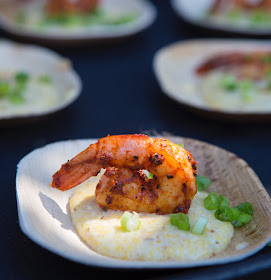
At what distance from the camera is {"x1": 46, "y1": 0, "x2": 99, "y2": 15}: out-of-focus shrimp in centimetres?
525

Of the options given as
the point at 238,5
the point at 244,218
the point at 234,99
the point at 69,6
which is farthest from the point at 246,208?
the point at 238,5

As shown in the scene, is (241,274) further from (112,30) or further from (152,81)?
(112,30)

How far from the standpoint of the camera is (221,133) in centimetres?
359

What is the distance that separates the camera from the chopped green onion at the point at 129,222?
2.14 metres

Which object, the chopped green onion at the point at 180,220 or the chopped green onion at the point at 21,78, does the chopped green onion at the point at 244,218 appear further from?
the chopped green onion at the point at 21,78

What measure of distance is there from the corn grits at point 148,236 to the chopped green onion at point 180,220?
0.8 inches

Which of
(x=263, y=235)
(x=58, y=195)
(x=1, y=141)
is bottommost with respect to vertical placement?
(x=1, y=141)

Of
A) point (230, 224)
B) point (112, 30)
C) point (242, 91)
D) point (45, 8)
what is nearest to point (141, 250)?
point (230, 224)

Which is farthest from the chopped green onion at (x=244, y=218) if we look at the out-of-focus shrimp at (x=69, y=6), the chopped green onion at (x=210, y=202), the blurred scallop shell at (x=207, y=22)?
the out-of-focus shrimp at (x=69, y=6)

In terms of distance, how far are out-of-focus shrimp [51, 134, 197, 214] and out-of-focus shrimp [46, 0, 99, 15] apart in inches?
132

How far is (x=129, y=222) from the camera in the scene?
214 centimetres

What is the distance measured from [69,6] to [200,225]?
3.80 meters

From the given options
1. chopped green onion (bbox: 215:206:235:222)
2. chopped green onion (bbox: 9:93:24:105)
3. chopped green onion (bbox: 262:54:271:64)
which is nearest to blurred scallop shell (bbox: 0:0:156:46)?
chopped green onion (bbox: 9:93:24:105)

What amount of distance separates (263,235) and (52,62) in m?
2.78
